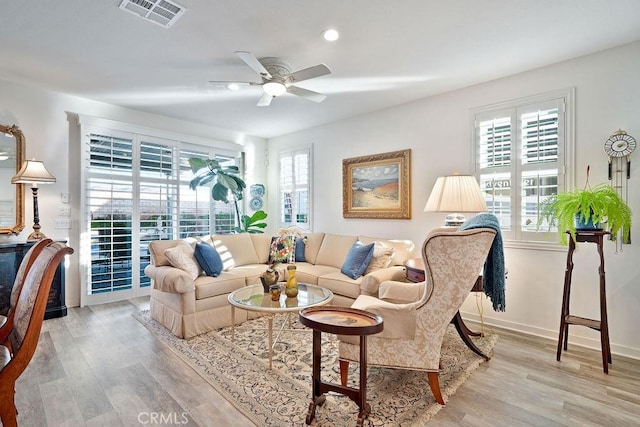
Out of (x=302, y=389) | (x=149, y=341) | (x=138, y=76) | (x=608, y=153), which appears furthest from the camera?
(x=138, y=76)

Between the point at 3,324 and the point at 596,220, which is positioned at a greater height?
the point at 596,220

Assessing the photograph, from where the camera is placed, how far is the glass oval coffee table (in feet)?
8.24

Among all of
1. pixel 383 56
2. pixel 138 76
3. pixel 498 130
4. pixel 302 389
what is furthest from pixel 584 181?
pixel 138 76

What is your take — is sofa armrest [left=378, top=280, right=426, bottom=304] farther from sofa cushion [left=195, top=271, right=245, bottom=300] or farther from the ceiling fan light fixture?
the ceiling fan light fixture

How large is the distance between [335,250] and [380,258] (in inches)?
31.9

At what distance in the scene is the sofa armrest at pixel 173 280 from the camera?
3.09 m

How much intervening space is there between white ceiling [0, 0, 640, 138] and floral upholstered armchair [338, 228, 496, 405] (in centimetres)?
170

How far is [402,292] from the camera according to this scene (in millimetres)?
2484

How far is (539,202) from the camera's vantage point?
10.5 feet

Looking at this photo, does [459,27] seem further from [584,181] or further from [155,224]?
[155,224]

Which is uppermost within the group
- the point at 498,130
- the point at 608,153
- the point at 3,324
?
the point at 498,130

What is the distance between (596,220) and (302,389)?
2.58 meters

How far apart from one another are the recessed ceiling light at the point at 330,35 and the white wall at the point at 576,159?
72.2 inches

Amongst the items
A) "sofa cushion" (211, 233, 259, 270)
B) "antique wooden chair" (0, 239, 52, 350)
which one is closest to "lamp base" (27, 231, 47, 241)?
"sofa cushion" (211, 233, 259, 270)
